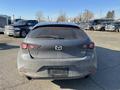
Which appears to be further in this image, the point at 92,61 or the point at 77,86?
the point at 77,86

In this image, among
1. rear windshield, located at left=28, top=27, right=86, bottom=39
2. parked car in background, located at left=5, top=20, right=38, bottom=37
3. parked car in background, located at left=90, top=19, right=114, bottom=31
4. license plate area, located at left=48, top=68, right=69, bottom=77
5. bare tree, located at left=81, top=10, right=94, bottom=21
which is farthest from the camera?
bare tree, located at left=81, top=10, right=94, bottom=21

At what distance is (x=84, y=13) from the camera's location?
295ft

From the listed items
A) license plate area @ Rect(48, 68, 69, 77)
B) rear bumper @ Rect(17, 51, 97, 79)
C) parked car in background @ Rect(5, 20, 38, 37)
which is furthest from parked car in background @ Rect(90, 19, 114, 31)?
license plate area @ Rect(48, 68, 69, 77)

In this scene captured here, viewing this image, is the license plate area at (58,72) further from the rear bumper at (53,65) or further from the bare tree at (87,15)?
the bare tree at (87,15)

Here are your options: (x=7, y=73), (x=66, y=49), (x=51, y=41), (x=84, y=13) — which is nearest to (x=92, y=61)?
(x=66, y=49)

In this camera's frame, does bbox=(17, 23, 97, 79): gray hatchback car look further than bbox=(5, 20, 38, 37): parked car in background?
No

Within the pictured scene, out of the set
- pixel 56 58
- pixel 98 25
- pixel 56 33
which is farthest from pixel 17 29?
pixel 98 25

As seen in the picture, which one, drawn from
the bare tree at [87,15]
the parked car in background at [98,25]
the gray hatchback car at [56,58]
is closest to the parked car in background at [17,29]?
the gray hatchback car at [56,58]

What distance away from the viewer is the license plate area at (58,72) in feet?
14.0

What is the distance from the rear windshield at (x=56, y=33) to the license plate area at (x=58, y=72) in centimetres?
78

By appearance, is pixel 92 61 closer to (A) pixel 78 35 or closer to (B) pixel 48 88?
(A) pixel 78 35

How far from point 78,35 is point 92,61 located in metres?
0.73

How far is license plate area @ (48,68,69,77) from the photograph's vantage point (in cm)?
428

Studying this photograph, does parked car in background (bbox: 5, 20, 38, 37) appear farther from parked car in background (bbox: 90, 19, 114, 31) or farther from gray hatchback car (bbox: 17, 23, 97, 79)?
parked car in background (bbox: 90, 19, 114, 31)
